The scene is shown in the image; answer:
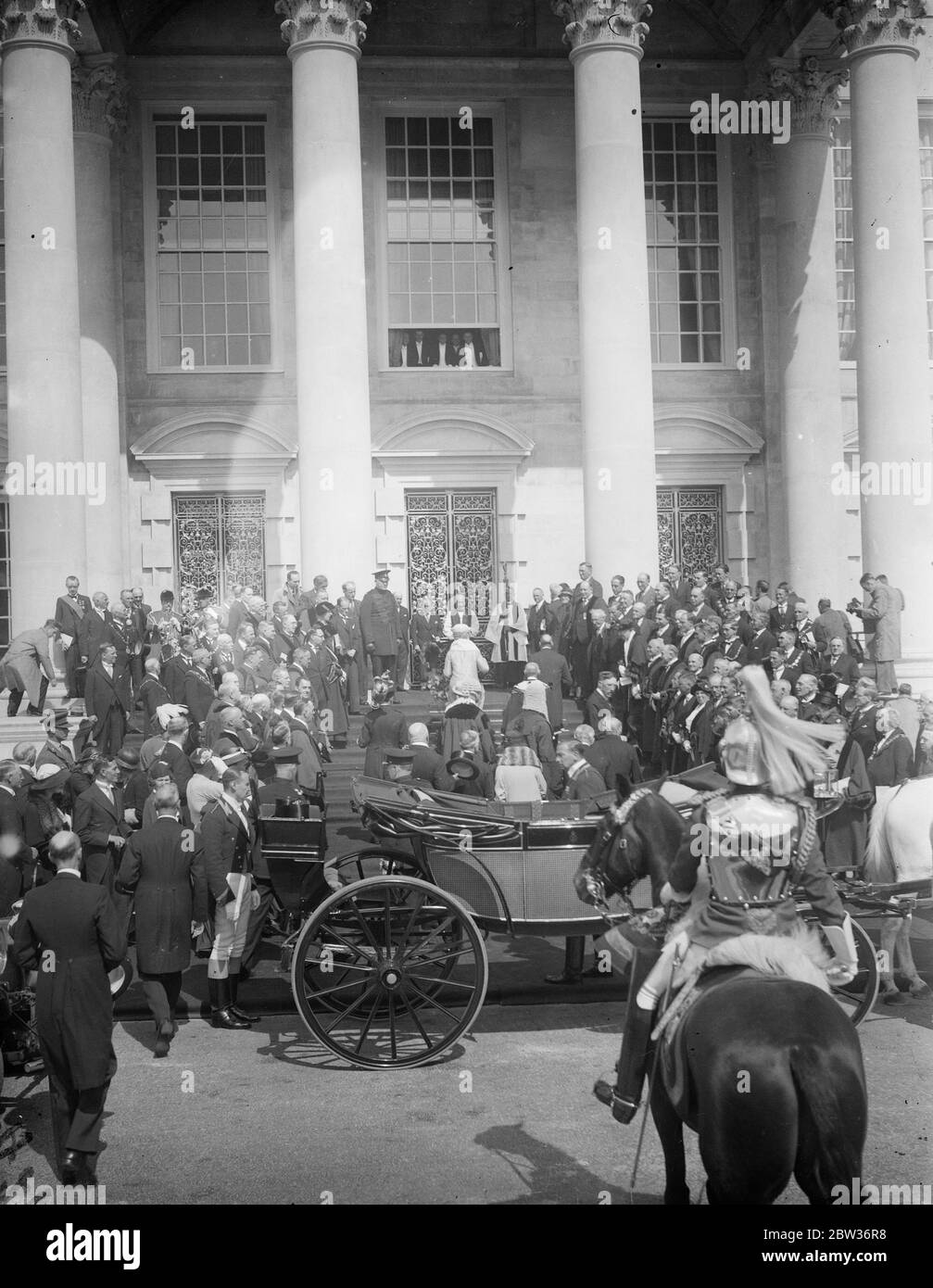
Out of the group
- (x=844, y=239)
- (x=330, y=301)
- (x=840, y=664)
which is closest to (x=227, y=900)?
(x=840, y=664)

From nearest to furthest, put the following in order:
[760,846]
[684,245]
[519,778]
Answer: [760,846] → [519,778] → [684,245]

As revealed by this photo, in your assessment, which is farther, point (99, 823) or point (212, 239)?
point (212, 239)

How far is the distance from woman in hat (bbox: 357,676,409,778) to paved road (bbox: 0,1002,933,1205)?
15.3 ft

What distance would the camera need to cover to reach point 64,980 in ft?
23.5

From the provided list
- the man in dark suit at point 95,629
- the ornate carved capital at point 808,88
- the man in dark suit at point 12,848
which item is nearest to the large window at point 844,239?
the ornate carved capital at point 808,88

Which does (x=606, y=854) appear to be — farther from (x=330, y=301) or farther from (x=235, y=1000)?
(x=330, y=301)

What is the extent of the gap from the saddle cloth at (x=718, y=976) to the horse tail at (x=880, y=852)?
15.9 ft

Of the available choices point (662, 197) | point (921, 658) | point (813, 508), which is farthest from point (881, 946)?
point (662, 197)

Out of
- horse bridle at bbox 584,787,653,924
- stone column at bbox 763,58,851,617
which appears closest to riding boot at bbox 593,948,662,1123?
horse bridle at bbox 584,787,653,924

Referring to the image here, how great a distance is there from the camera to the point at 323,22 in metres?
22.2

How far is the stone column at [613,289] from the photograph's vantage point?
2227 centimetres

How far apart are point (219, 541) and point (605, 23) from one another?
1130 centimetres

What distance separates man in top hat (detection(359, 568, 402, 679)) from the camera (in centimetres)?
2033

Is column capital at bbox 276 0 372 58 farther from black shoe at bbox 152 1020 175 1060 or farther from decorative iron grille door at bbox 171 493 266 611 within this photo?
black shoe at bbox 152 1020 175 1060
